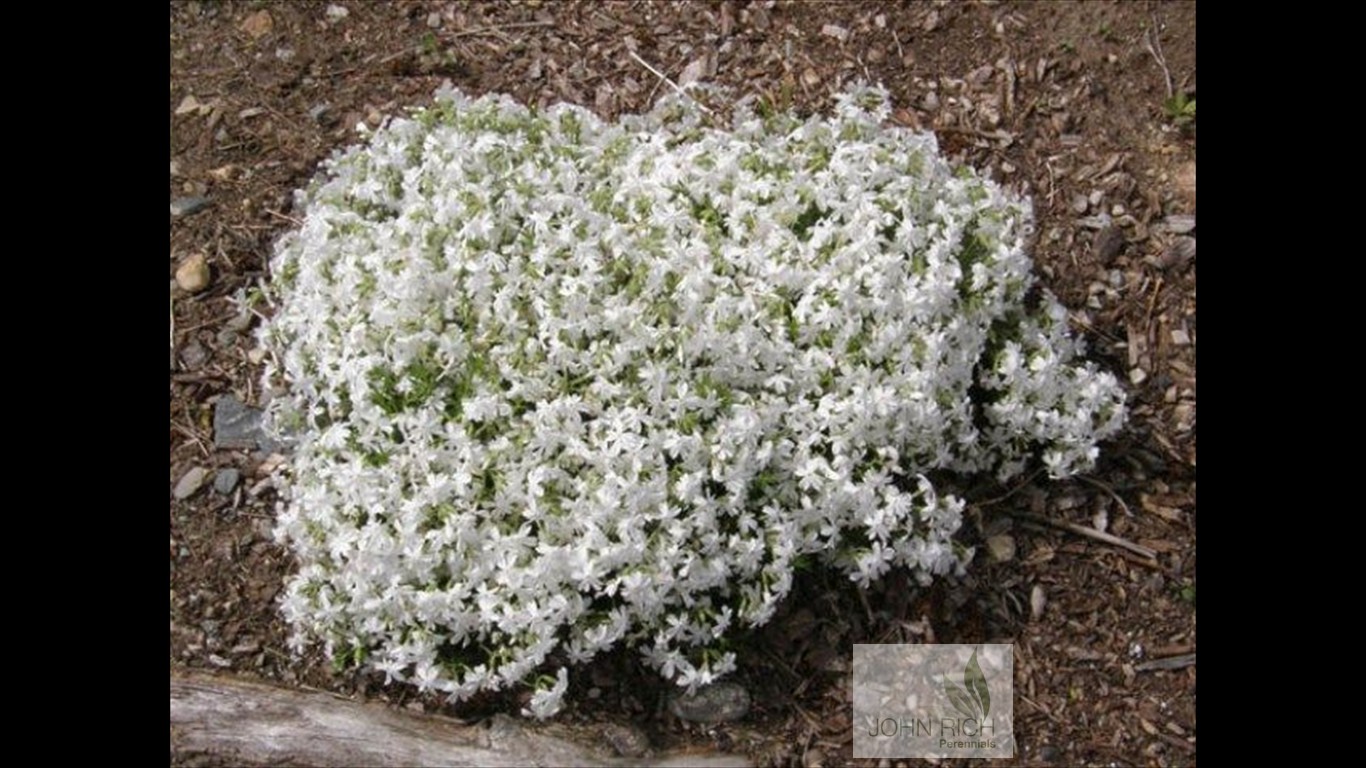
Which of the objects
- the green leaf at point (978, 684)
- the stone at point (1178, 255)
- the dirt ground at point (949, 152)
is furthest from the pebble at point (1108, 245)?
the green leaf at point (978, 684)

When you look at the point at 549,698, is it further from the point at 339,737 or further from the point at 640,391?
the point at 640,391

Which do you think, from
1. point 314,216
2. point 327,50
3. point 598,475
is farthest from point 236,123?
point 598,475

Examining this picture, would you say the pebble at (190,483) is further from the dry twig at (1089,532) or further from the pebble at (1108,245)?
the pebble at (1108,245)

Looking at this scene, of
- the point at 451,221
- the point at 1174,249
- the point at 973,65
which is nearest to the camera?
the point at 451,221

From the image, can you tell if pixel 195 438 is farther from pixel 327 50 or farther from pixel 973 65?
pixel 973 65

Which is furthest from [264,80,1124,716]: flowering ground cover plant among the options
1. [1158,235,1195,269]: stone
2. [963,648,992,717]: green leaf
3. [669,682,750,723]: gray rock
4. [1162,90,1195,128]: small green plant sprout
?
[1162,90,1195,128]: small green plant sprout

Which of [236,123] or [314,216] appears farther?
[236,123]

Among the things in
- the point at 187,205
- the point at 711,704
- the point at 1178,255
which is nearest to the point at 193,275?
the point at 187,205
